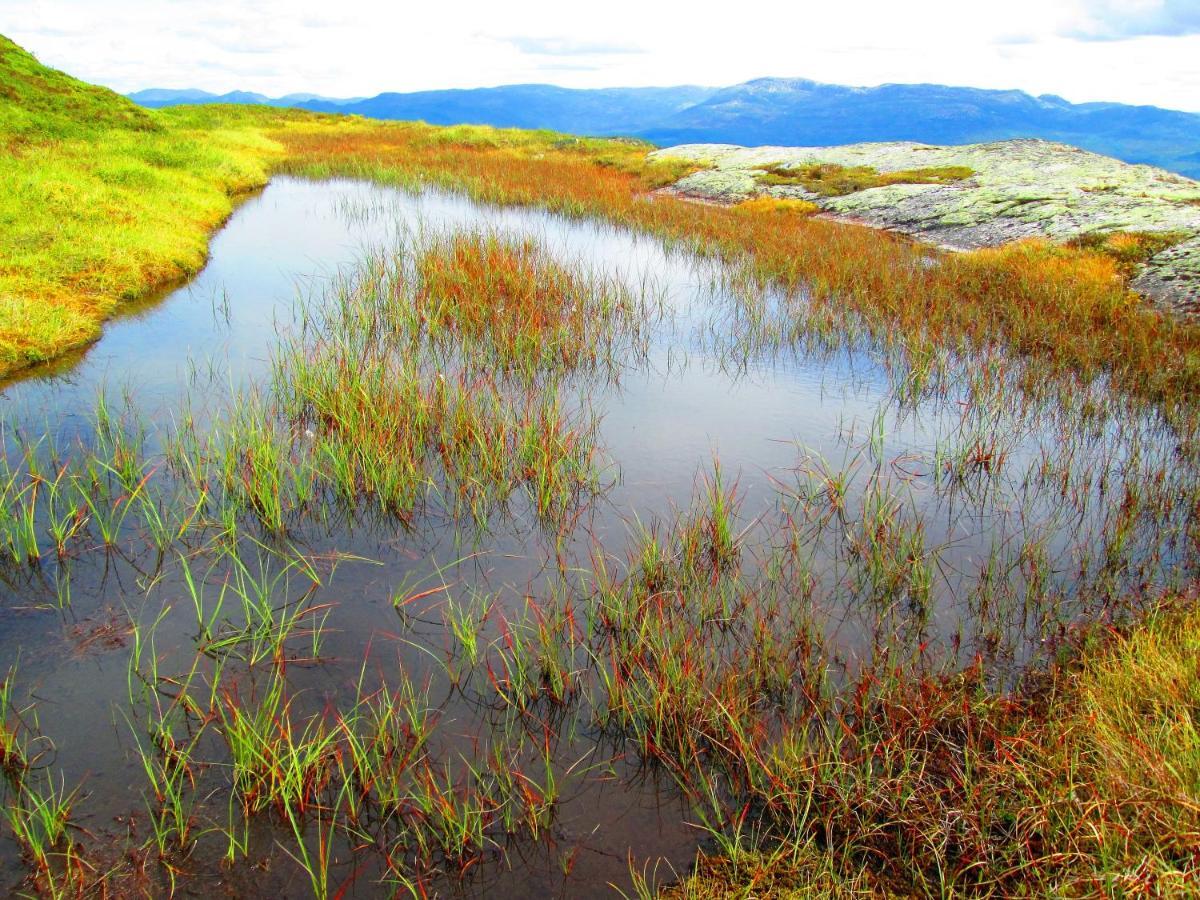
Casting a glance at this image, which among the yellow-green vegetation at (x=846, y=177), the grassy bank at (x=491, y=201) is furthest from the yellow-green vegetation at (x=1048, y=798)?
the yellow-green vegetation at (x=846, y=177)

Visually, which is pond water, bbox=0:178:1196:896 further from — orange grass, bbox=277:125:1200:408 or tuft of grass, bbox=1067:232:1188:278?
tuft of grass, bbox=1067:232:1188:278

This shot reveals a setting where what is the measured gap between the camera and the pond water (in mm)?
3396

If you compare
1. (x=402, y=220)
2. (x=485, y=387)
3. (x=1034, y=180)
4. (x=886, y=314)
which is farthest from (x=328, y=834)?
(x=1034, y=180)

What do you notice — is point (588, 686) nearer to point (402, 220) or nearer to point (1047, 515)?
point (1047, 515)

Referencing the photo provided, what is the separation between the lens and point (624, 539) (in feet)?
18.6

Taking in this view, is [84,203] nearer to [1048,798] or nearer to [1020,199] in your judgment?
[1048,798]

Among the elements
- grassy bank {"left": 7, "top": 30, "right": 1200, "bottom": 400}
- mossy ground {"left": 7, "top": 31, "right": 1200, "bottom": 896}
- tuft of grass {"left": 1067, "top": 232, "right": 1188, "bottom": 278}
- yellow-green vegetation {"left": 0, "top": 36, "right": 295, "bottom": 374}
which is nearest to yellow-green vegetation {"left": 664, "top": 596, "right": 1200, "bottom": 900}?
mossy ground {"left": 7, "top": 31, "right": 1200, "bottom": 896}

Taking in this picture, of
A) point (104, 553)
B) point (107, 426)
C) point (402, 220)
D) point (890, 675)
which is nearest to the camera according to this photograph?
point (890, 675)

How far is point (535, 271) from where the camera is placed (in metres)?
12.2

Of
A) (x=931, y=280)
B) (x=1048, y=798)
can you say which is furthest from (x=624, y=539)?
(x=931, y=280)

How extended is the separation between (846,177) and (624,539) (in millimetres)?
26448

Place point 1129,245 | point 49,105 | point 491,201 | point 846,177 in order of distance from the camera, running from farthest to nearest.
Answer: point 846,177 → point 49,105 → point 491,201 → point 1129,245

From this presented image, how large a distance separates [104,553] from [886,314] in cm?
1114

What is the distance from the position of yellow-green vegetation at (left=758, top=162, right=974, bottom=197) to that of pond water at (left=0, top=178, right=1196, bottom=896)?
1763cm
